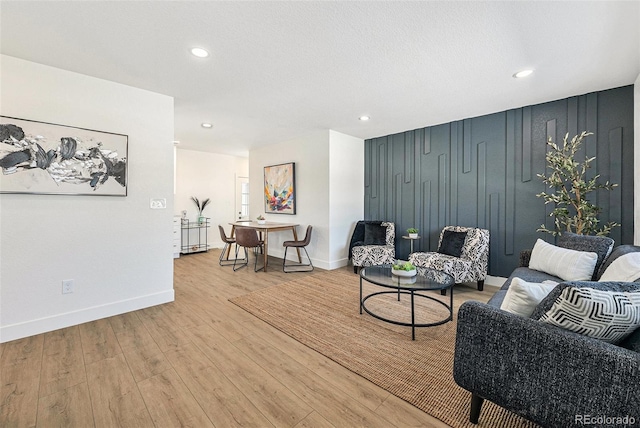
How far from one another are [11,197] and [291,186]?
379cm

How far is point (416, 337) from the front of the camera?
7.91ft

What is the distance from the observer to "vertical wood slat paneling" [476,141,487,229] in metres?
4.00

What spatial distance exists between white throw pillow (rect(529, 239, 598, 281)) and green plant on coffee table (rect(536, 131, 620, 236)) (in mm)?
651

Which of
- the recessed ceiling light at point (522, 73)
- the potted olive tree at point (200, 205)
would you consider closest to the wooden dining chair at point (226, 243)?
the potted olive tree at point (200, 205)

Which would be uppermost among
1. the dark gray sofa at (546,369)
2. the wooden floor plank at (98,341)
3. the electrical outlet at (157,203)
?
the electrical outlet at (157,203)

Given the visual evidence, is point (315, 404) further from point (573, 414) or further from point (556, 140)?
point (556, 140)

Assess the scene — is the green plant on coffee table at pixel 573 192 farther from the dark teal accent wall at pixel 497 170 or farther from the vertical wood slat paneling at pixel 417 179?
the vertical wood slat paneling at pixel 417 179

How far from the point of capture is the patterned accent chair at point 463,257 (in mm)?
3559

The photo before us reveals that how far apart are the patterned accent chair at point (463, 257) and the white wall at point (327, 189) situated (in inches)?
61.1

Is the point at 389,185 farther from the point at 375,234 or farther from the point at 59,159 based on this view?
the point at 59,159

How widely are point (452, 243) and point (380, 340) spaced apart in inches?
88.5

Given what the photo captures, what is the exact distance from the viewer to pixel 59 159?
2557mm

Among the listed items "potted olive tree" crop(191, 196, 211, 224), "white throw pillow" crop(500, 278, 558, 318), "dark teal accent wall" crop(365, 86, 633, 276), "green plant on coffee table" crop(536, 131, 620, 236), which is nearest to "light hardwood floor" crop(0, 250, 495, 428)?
"white throw pillow" crop(500, 278, 558, 318)

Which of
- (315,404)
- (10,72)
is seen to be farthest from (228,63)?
(315,404)
